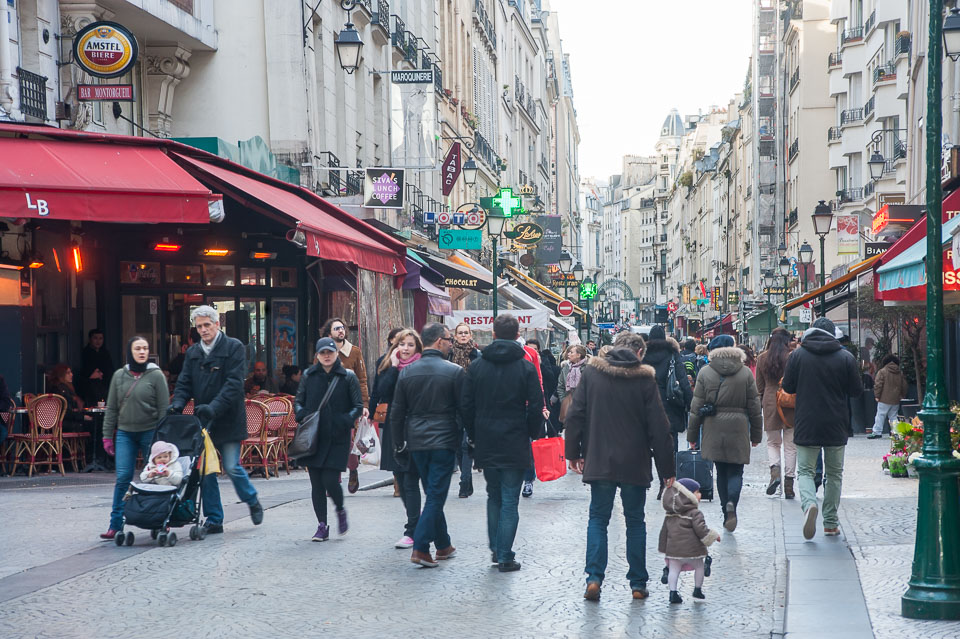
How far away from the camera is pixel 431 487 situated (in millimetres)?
8656

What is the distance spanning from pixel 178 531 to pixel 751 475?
808cm

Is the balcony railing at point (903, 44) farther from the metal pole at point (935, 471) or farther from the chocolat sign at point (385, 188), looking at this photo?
the metal pole at point (935, 471)

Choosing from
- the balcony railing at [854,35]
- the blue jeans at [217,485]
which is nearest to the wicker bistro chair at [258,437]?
the blue jeans at [217,485]

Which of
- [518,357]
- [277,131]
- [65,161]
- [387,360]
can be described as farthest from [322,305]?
[518,357]

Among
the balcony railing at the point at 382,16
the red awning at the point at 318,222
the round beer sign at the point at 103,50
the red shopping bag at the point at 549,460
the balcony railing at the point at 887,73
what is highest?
the balcony railing at the point at 887,73

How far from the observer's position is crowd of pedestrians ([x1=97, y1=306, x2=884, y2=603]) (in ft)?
25.1

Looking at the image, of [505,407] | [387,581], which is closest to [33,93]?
[505,407]

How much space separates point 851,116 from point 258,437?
36.2 metres

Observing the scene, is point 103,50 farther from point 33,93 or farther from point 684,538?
point 684,538

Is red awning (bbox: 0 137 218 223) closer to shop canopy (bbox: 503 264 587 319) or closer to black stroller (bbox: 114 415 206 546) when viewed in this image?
black stroller (bbox: 114 415 206 546)

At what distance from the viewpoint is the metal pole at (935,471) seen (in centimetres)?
679

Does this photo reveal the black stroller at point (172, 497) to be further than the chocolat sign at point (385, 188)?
No

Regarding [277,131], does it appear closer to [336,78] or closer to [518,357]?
[336,78]

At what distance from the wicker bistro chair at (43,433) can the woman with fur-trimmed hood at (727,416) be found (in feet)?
25.7
